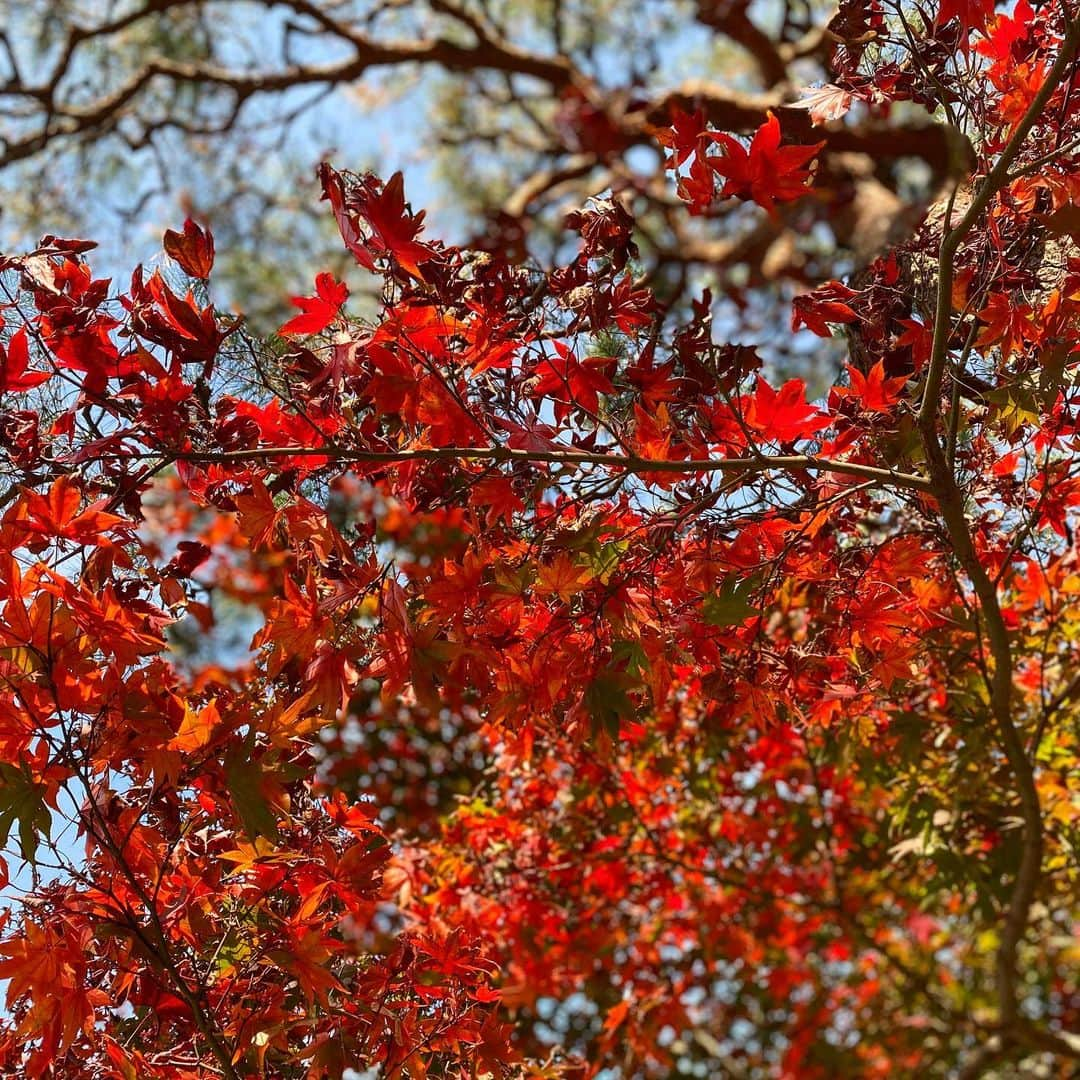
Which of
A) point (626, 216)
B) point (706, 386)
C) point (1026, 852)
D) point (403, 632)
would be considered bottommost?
point (403, 632)

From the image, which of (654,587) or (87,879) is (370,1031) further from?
(654,587)

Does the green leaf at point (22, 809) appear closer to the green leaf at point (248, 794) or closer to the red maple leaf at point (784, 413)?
the green leaf at point (248, 794)

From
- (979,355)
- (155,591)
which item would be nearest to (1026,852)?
(979,355)

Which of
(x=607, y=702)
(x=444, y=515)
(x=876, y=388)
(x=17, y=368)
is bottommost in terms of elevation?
(x=607, y=702)

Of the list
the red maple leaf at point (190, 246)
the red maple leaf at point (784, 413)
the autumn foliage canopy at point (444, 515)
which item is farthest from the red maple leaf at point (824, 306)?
the red maple leaf at point (190, 246)

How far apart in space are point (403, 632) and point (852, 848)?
2.95 metres

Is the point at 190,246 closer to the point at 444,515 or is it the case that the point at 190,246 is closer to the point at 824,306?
the point at 444,515

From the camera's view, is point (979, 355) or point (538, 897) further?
point (538, 897)

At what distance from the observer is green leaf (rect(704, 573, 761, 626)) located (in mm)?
1563

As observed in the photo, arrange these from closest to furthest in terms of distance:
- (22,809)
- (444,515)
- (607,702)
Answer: (22,809)
(607,702)
(444,515)

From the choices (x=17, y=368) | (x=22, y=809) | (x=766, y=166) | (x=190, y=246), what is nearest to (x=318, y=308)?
(x=190, y=246)

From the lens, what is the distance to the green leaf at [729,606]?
1.56 metres

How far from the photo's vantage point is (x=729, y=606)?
5.14ft

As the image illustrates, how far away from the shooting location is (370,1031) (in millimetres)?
1641
